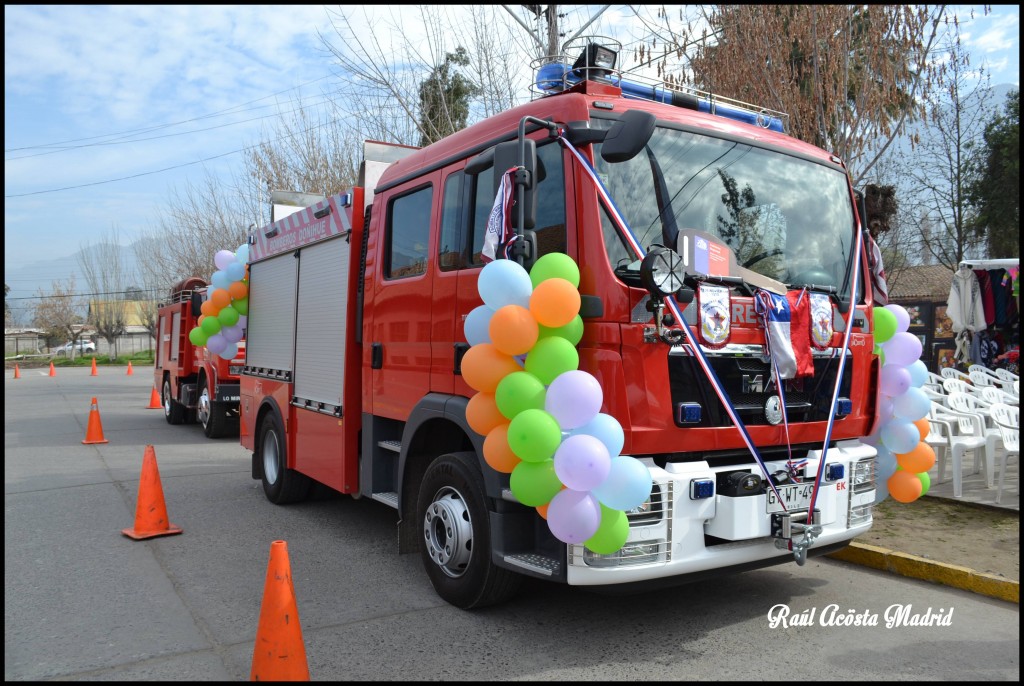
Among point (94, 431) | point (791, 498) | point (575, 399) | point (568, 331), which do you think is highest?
point (568, 331)

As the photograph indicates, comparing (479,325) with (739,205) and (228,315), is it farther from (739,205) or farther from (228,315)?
(228,315)

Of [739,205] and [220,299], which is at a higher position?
[739,205]

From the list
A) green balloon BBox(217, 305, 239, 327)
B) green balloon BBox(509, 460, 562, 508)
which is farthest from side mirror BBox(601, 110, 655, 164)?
green balloon BBox(217, 305, 239, 327)

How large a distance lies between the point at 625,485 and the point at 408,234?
2683mm

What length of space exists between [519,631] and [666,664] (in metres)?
0.86

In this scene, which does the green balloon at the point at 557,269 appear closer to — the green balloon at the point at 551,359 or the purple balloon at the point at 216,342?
the green balloon at the point at 551,359

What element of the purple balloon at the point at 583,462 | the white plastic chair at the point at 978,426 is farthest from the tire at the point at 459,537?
the white plastic chair at the point at 978,426

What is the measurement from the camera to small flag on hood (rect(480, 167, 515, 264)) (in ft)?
12.6

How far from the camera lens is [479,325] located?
3924 mm

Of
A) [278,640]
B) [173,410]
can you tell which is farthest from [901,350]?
[173,410]

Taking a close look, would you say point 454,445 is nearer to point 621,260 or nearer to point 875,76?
point 621,260

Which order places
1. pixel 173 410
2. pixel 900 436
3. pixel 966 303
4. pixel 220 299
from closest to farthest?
pixel 900 436 → pixel 220 299 → pixel 966 303 → pixel 173 410

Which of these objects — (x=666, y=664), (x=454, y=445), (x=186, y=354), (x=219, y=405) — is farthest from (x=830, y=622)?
(x=186, y=354)

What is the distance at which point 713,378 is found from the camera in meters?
3.86
